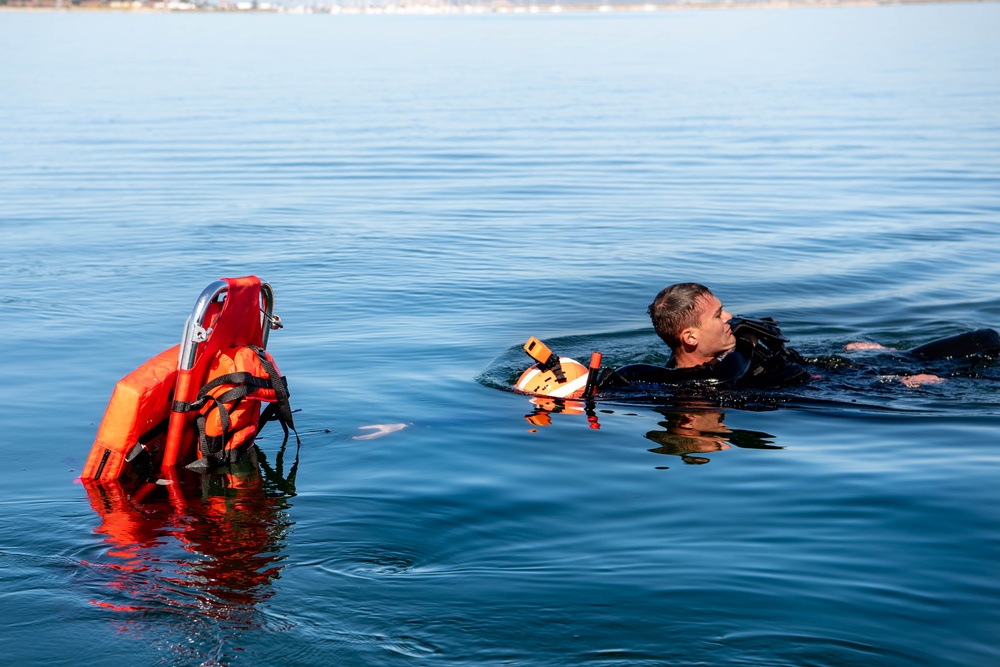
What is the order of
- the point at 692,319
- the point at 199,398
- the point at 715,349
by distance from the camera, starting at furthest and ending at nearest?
the point at 715,349, the point at 692,319, the point at 199,398

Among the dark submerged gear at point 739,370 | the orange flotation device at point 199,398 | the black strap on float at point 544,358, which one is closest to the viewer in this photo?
the orange flotation device at point 199,398

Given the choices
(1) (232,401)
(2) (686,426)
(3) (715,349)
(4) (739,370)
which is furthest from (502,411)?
(1) (232,401)

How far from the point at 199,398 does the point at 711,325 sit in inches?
135

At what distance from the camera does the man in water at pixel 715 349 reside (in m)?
7.87

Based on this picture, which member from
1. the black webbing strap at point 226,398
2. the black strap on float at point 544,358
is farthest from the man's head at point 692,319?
the black webbing strap at point 226,398

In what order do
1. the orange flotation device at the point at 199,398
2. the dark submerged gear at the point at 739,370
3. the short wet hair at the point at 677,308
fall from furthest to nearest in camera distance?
the dark submerged gear at the point at 739,370
the short wet hair at the point at 677,308
the orange flotation device at the point at 199,398

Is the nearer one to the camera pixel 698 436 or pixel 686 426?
pixel 698 436

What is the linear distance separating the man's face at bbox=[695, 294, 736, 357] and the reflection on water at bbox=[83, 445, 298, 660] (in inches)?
113

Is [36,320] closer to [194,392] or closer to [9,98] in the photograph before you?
[194,392]

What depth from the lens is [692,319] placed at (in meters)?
7.87

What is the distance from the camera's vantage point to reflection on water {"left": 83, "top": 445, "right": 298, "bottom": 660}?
→ 491 cm

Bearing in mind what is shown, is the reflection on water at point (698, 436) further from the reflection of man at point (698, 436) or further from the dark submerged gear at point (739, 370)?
the dark submerged gear at point (739, 370)

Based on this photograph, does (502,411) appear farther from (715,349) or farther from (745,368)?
(745,368)

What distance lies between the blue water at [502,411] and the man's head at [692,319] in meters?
0.50
